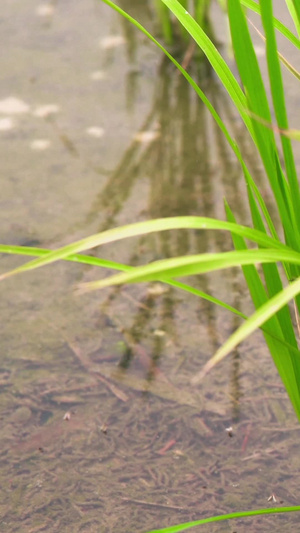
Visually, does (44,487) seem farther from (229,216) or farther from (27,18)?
(27,18)

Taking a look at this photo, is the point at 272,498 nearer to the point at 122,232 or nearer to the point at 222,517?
the point at 222,517

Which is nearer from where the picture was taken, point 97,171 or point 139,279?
point 139,279

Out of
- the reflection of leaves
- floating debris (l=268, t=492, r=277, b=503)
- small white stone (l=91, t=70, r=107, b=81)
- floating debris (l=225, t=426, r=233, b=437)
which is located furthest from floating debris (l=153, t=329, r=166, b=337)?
small white stone (l=91, t=70, r=107, b=81)

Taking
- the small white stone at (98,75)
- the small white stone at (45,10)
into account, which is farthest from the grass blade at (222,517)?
the small white stone at (45,10)

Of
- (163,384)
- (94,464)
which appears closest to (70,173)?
(163,384)

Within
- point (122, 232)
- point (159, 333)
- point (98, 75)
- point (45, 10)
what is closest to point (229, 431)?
point (159, 333)

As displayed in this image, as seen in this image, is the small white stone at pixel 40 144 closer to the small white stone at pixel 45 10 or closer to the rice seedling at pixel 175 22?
the rice seedling at pixel 175 22
